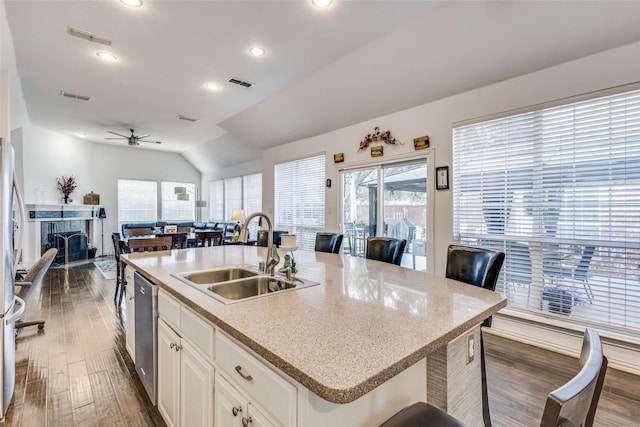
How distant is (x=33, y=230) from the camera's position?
6.25 meters

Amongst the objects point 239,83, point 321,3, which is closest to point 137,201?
point 239,83

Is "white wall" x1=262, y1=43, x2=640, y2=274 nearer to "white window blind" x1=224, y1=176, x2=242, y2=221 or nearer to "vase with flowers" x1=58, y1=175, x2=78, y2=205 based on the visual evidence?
"white window blind" x1=224, y1=176, x2=242, y2=221

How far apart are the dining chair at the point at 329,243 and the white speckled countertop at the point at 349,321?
1295mm

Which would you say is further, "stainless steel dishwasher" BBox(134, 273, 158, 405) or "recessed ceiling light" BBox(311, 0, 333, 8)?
"recessed ceiling light" BBox(311, 0, 333, 8)

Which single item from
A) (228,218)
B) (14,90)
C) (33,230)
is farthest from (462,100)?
(33,230)

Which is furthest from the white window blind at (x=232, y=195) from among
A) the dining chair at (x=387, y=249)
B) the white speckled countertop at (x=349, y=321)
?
the white speckled countertop at (x=349, y=321)

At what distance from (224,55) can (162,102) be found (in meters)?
2.23

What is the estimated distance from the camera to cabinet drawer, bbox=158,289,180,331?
1.53 meters

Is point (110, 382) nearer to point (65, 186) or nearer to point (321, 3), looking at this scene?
point (321, 3)

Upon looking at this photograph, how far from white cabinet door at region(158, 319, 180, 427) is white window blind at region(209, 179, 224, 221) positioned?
26.3 ft

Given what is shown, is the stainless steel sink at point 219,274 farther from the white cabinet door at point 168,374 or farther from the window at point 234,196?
the window at point 234,196

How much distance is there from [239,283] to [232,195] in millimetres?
7628

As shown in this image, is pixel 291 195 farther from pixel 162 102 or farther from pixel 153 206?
pixel 153 206

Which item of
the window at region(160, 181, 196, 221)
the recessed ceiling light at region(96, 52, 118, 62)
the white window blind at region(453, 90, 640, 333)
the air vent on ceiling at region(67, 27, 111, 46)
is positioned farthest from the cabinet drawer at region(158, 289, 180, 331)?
the window at region(160, 181, 196, 221)
